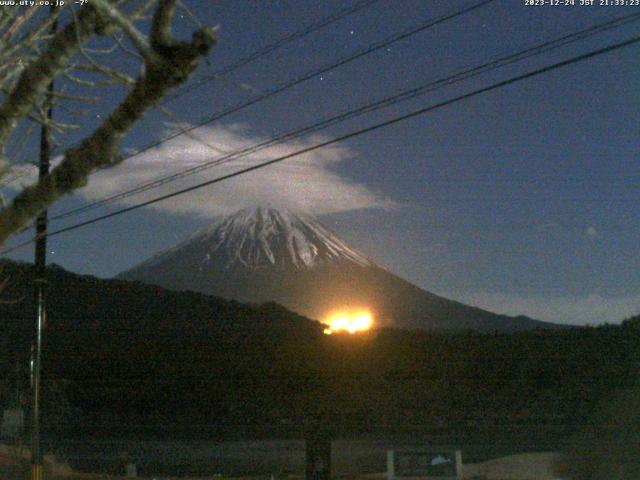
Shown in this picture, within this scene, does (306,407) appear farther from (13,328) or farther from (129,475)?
(129,475)

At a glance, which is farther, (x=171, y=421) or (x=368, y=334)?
(x=368, y=334)

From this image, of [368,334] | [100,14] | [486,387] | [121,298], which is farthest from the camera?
[121,298]

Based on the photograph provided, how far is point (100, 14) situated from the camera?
4.52 meters

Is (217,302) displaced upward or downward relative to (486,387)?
upward

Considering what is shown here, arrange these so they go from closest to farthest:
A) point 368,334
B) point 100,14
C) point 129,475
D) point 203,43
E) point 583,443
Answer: point 203,43 → point 100,14 → point 129,475 → point 583,443 → point 368,334

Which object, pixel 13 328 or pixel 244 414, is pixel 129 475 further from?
pixel 13 328

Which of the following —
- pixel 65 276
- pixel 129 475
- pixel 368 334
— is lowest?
pixel 129 475

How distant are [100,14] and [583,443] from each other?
20.2 metres

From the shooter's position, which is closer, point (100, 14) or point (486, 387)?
point (100, 14)

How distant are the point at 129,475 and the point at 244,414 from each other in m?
15.5

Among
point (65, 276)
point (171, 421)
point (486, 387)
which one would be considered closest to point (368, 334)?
point (486, 387)

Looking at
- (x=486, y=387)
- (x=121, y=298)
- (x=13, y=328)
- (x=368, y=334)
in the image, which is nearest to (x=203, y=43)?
(x=486, y=387)

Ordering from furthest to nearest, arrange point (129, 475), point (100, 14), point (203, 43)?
point (129, 475), point (100, 14), point (203, 43)

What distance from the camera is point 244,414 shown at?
114 feet
